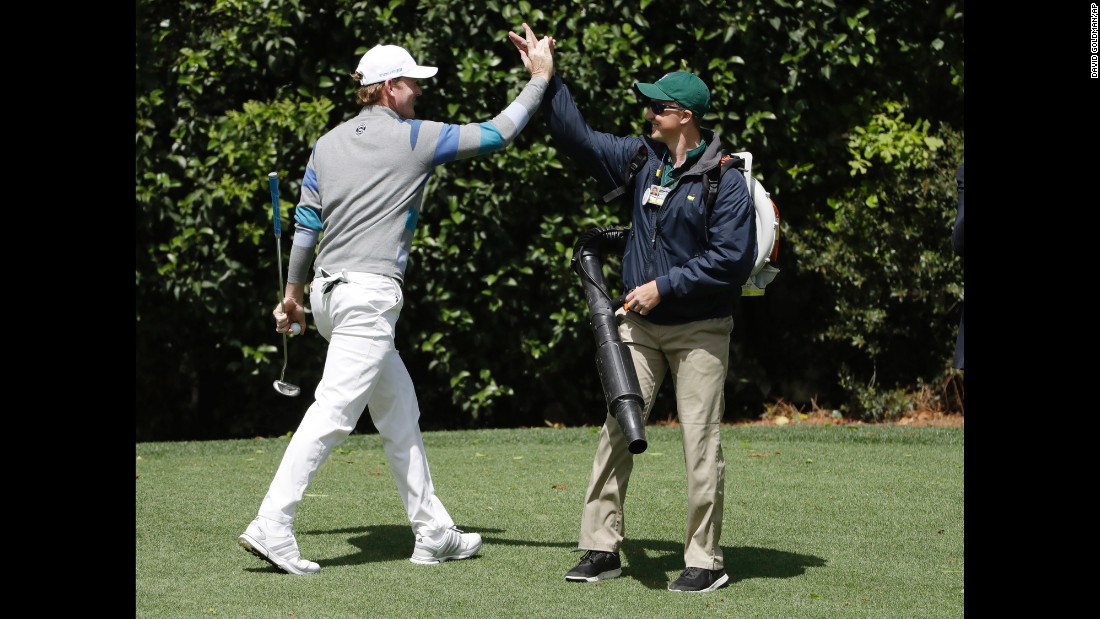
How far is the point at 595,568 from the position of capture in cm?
575

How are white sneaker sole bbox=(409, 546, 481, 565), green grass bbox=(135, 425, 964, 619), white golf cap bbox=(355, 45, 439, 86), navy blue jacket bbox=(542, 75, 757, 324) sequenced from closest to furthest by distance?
green grass bbox=(135, 425, 964, 619) → navy blue jacket bbox=(542, 75, 757, 324) → white golf cap bbox=(355, 45, 439, 86) → white sneaker sole bbox=(409, 546, 481, 565)

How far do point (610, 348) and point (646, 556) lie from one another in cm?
106

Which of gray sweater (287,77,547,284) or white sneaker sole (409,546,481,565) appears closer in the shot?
gray sweater (287,77,547,284)

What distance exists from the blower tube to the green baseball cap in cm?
65

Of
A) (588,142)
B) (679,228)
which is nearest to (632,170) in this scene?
(588,142)

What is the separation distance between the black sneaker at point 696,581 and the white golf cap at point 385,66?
7.48ft

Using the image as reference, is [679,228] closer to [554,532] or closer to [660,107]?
[660,107]

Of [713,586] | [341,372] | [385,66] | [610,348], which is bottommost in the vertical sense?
[713,586]

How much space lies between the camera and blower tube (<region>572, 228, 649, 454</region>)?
5.57 m

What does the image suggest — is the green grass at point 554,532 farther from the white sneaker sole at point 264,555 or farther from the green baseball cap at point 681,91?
the green baseball cap at point 681,91

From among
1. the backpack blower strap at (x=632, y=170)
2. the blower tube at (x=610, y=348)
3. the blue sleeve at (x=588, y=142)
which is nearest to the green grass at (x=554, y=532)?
the blower tube at (x=610, y=348)

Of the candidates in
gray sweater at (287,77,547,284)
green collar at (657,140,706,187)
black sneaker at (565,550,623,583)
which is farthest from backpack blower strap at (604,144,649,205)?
black sneaker at (565,550,623,583)

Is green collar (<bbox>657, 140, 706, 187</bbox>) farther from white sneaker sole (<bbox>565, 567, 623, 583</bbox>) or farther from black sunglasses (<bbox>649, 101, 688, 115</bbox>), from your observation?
→ white sneaker sole (<bbox>565, 567, 623, 583</bbox>)

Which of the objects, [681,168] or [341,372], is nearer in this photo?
[681,168]
